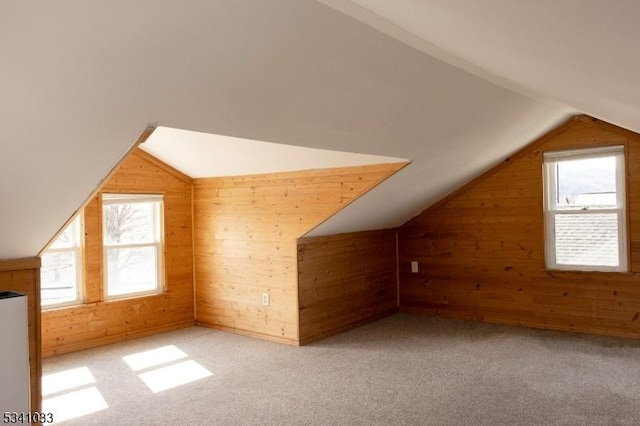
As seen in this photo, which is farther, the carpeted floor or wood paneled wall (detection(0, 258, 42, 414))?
the carpeted floor

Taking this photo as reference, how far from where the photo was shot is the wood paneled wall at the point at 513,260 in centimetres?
503

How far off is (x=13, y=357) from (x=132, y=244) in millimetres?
2844

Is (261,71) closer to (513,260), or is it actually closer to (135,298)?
(135,298)

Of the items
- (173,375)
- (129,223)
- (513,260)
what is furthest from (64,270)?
(513,260)

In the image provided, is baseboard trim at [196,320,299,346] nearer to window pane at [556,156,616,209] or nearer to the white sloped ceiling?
the white sloped ceiling

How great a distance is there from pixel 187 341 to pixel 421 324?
2.61 metres

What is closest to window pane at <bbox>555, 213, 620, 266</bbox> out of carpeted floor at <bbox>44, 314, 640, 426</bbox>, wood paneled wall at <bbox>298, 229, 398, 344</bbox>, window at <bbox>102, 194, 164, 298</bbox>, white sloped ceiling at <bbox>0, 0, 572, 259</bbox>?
carpeted floor at <bbox>44, 314, 640, 426</bbox>

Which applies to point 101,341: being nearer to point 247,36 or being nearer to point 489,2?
point 247,36

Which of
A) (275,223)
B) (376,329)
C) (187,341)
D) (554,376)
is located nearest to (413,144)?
(275,223)

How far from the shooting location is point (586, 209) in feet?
17.2

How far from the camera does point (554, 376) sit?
3912mm

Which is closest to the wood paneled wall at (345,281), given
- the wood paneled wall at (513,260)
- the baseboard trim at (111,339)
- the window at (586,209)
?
the wood paneled wall at (513,260)

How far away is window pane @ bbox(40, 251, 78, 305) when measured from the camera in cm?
479

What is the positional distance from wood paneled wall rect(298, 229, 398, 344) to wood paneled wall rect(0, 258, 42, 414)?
7.81ft
